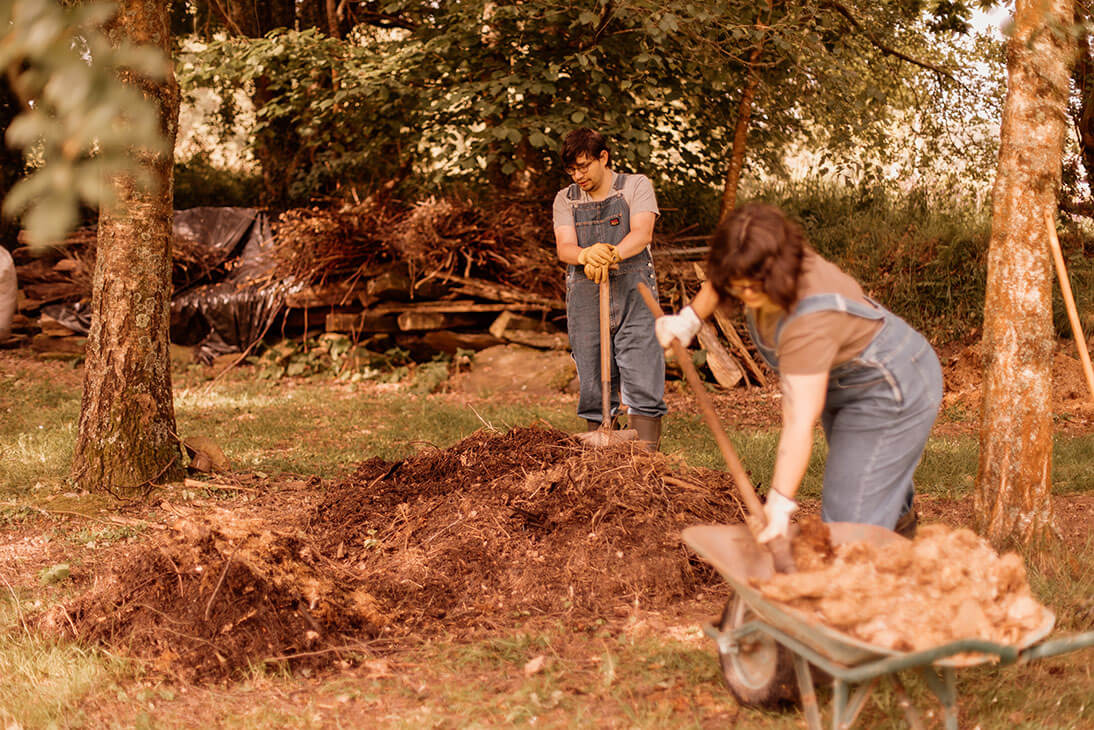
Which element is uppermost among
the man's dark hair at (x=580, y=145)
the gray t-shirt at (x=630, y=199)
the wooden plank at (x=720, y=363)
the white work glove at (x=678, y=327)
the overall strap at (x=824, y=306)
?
the man's dark hair at (x=580, y=145)

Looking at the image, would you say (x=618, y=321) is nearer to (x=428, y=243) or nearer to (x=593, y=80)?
(x=593, y=80)

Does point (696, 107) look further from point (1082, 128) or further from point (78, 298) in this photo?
point (78, 298)

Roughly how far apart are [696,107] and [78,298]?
275 inches

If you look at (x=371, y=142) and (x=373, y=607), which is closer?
(x=373, y=607)

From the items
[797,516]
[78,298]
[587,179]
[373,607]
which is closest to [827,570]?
[373,607]

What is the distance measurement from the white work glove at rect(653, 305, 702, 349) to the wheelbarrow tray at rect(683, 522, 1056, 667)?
56 centimetres

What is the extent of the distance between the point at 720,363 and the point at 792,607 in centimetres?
645

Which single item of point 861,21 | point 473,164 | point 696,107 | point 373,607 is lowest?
point 373,607

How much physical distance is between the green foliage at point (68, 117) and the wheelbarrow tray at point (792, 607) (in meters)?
1.59

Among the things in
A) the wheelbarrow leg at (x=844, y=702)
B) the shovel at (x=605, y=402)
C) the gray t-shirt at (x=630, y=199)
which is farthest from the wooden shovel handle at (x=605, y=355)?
the wheelbarrow leg at (x=844, y=702)

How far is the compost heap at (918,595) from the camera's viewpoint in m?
2.12

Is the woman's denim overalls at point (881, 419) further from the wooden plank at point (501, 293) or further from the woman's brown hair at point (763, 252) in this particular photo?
the wooden plank at point (501, 293)

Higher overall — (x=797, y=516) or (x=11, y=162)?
(x=11, y=162)

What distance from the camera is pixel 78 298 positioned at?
34.4 feet
